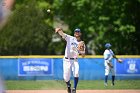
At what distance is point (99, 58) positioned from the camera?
80.5 ft

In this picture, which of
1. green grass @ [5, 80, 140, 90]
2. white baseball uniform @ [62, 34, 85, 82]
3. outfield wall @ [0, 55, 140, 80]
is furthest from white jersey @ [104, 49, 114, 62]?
white baseball uniform @ [62, 34, 85, 82]

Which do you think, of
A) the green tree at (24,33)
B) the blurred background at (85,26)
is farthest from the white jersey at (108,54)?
the blurred background at (85,26)

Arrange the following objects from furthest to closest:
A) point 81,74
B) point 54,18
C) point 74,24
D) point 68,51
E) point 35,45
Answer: point 54,18 < point 74,24 < point 35,45 < point 81,74 < point 68,51

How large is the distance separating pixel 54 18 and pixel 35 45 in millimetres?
8252

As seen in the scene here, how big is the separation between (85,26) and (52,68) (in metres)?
16.5

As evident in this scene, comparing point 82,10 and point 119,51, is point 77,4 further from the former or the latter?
point 119,51

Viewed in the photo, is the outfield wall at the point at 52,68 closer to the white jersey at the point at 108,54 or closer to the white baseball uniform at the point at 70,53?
the white jersey at the point at 108,54

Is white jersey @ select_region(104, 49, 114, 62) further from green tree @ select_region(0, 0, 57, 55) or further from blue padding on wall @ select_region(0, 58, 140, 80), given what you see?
green tree @ select_region(0, 0, 57, 55)

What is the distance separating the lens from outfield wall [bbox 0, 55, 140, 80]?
79.1 ft

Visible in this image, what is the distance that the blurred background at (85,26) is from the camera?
120 feet

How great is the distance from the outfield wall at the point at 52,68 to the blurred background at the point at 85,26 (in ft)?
34.8

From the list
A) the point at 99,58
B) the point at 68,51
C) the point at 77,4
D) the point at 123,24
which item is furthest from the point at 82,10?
the point at 68,51

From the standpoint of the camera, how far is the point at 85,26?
40.5 m

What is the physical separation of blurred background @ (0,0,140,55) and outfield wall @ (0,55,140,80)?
10597 mm
